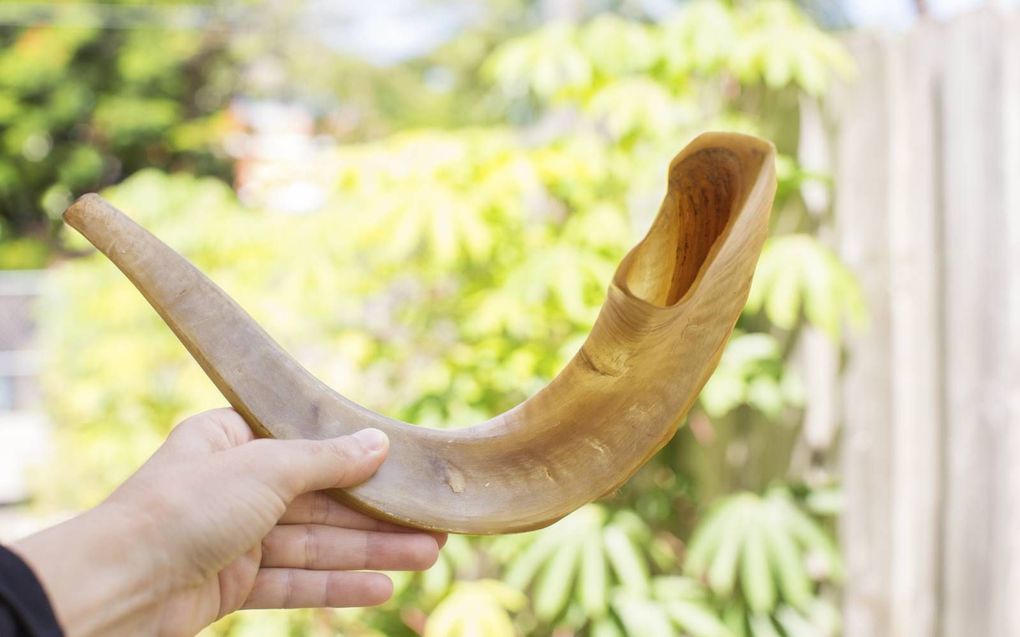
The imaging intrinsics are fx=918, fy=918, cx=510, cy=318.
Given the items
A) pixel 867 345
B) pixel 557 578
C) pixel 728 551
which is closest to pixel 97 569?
pixel 557 578

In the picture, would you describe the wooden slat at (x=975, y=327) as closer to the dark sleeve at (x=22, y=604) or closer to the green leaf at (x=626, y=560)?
the green leaf at (x=626, y=560)

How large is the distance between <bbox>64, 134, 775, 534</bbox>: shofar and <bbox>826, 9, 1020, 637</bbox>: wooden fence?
1.04m

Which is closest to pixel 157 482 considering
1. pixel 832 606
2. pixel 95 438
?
pixel 832 606

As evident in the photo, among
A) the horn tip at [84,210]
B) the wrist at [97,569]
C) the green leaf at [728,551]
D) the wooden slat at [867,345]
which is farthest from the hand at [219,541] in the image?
the wooden slat at [867,345]

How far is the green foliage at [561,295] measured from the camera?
A: 1.51 m

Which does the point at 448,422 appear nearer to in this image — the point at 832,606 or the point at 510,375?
the point at 510,375

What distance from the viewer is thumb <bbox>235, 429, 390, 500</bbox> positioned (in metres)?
0.64

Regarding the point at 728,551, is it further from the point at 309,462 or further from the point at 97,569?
the point at 97,569

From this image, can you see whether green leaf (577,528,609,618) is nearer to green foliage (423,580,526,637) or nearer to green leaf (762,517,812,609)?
green foliage (423,580,526,637)

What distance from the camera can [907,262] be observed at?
1.59m

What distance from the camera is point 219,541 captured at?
0.63 m

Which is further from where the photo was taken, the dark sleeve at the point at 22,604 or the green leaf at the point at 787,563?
the green leaf at the point at 787,563

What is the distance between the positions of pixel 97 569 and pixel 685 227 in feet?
1.49

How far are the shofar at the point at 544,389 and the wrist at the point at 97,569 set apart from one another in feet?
0.43
